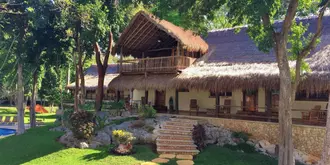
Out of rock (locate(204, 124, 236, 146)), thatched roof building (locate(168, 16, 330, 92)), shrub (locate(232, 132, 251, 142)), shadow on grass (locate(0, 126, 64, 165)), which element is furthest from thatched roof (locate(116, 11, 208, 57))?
shadow on grass (locate(0, 126, 64, 165))

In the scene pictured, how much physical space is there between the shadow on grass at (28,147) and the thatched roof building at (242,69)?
6741 mm

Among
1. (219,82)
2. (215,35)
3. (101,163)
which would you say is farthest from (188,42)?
(101,163)

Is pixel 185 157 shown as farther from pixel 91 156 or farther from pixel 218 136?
pixel 91 156

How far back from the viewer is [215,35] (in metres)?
20.7

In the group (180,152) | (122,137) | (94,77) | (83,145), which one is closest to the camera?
(122,137)

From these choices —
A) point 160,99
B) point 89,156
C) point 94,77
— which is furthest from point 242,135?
point 94,77

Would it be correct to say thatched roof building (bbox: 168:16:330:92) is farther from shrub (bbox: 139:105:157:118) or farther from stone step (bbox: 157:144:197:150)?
stone step (bbox: 157:144:197:150)

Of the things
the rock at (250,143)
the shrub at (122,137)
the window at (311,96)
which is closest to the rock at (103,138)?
the shrub at (122,137)

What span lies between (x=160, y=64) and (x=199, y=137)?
5.86m

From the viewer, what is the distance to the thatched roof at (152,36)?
53.3ft

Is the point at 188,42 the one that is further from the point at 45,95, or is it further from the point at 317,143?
the point at 45,95

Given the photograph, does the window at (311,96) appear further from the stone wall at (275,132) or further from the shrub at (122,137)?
the shrub at (122,137)

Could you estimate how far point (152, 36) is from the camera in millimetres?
18594

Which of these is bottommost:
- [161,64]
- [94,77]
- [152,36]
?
[94,77]
